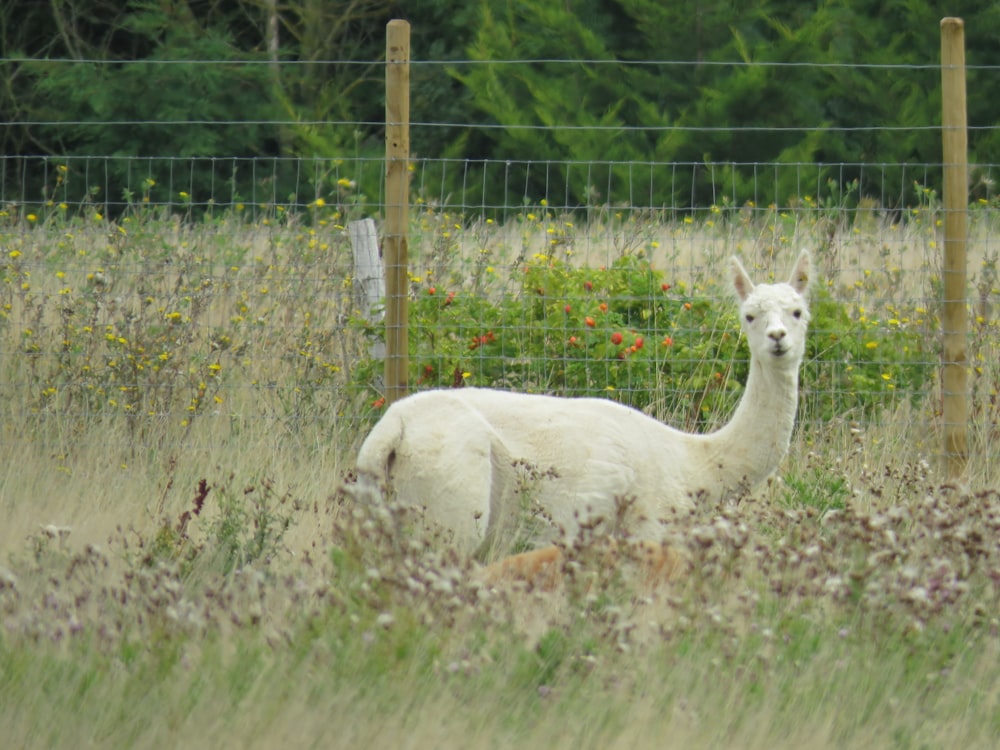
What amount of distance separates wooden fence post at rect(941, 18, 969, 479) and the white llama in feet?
4.48

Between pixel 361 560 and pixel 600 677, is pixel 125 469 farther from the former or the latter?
pixel 600 677

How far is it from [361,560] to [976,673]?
1782 mm

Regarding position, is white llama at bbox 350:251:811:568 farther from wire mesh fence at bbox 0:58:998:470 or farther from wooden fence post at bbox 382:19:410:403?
wire mesh fence at bbox 0:58:998:470

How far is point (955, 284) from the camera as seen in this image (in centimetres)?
699

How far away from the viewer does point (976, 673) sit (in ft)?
13.4

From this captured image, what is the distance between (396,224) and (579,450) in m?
1.83

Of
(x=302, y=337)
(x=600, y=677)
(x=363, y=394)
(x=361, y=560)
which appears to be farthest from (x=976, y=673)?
(x=302, y=337)

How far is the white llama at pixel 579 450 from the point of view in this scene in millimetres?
5156

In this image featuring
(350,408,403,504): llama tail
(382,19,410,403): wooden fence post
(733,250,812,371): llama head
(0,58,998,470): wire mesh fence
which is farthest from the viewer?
(0,58,998,470): wire mesh fence

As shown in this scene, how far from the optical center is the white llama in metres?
5.16

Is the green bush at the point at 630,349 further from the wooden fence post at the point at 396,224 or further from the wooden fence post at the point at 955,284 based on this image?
the wooden fence post at the point at 955,284

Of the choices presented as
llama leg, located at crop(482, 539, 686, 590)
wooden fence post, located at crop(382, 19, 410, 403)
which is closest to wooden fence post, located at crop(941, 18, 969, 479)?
wooden fence post, located at crop(382, 19, 410, 403)

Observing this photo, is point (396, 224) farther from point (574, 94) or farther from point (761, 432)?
point (574, 94)

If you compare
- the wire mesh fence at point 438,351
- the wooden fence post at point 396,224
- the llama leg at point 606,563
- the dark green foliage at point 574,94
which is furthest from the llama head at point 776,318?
the dark green foliage at point 574,94
